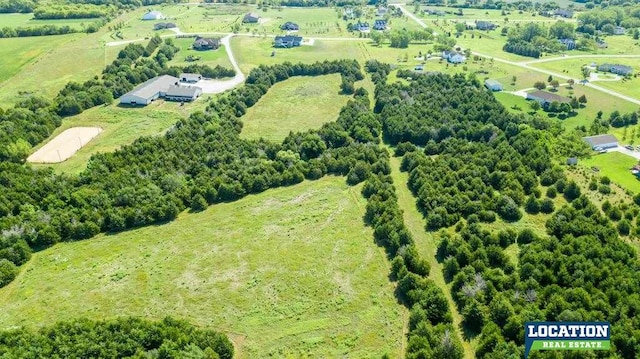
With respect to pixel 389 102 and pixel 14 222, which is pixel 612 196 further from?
pixel 14 222

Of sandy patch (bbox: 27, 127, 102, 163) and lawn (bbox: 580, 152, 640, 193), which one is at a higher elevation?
sandy patch (bbox: 27, 127, 102, 163)

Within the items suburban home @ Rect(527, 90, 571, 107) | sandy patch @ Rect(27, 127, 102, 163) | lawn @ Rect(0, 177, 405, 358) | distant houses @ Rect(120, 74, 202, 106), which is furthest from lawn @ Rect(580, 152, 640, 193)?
sandy patch @ Rect(27, 127, 102, 163)

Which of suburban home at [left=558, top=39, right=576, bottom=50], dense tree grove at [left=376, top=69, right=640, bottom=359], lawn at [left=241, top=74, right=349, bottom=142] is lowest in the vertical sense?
dense tree grove at [left=376, top=69, right=640, bottom=359]

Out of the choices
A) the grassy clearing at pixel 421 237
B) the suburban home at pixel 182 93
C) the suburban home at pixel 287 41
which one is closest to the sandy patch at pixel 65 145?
the suburban home at pixel 182 93

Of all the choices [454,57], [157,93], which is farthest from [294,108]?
[454,57]

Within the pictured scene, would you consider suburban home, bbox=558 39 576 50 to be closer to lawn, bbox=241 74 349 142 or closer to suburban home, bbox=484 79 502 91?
suburban home, bbox=484 79 502 91

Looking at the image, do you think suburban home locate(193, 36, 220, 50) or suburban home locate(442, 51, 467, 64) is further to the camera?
suburban home locate(193, 36, 220, 50)
